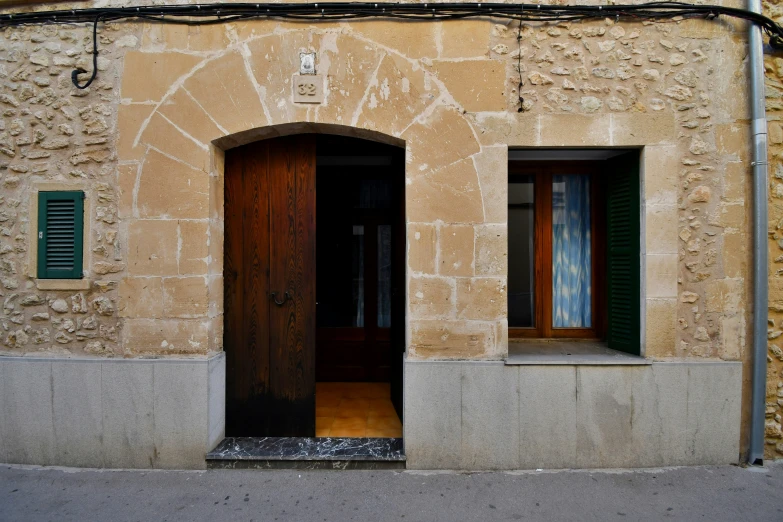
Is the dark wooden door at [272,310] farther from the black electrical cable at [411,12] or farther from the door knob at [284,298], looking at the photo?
the black electrical cable at [411,12]

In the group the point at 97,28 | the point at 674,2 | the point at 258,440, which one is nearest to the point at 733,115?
the point at 674,2

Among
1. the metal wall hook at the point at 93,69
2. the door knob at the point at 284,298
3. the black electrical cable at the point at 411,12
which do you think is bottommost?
the door knob at the point at 284,298

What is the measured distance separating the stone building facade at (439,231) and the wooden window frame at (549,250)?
636 mm

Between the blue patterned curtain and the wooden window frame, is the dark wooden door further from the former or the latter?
the blue patterned curtain

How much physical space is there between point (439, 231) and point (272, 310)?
170cm

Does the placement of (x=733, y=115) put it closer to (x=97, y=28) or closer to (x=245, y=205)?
(x=245, y=205)

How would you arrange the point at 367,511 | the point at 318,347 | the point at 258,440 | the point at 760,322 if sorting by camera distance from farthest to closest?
the point at 318,347 < the point at 258,440 < the point at 760,322 < the point at 367,511

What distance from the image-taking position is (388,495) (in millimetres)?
3203

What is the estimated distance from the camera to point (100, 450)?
363cm

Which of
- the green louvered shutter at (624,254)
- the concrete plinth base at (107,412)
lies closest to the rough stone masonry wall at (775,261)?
the green louvered shutter at (624,254)

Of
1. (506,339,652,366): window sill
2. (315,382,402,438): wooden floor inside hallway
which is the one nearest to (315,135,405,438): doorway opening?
(315,382,402,438): wooden floor inside hallway

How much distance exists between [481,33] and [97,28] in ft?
10.9

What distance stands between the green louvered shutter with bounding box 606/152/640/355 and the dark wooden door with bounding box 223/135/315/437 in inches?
110

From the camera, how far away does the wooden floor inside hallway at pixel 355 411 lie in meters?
4.13
